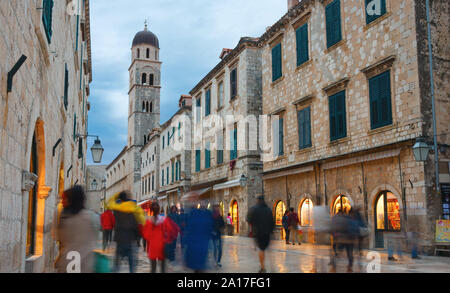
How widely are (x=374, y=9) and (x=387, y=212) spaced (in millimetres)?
7530

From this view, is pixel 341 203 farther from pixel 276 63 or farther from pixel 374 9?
pixel 276 63

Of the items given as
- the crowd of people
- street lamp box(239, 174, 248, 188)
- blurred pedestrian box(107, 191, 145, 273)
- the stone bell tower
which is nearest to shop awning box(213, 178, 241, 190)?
street lamp box(239, 174, 248, 188)

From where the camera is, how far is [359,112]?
17.0 metres

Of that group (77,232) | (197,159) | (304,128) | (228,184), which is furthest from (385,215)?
(197,159)

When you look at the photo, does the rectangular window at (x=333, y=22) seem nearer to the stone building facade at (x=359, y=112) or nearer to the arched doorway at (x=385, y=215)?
the stone building facade at (x=359, y=112)

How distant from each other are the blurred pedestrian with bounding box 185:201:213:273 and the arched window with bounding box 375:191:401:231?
9.58 metres

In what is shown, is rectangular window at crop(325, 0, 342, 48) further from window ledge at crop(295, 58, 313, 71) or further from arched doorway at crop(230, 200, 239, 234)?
arched doorway at crop(230, 200, 239, 234)

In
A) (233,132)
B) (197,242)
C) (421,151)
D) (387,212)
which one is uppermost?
(233,132)

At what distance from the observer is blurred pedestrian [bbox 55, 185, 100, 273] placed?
6.11m

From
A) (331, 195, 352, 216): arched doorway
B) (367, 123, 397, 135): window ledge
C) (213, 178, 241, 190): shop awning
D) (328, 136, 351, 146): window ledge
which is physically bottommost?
(331, 195, 352, 216): arched doorway

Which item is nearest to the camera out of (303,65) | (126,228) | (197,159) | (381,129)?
(126,228)

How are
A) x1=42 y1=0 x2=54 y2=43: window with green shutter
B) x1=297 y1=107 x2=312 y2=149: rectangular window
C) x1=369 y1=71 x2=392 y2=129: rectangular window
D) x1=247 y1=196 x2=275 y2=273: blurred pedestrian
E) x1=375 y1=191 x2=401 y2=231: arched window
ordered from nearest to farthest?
x1=42 y1=0 x2=54 y2=43: window with green shutter, x1=247 y1=196 x2=275 y2=273: blurred pedestrian, x1=375 y1=191 x2=401 y2=231: arched window, x1=369 y1=71 x2=392 y2=129: rectangular window, x1=297 y1=107 x2=312 y2=149: rectangular window

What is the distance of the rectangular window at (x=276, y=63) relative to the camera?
23.4m
